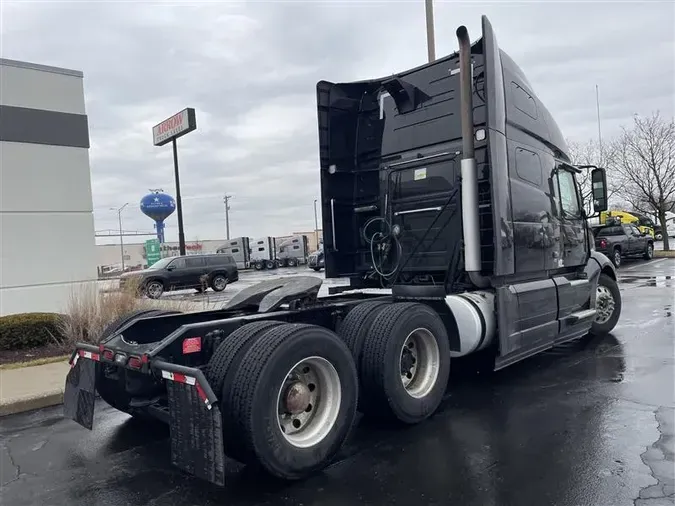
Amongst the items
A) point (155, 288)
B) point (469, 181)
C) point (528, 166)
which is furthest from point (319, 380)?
point (155, 288)

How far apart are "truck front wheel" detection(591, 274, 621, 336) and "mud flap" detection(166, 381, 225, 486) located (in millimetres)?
6788

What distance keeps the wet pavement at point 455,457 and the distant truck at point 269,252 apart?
41241mm

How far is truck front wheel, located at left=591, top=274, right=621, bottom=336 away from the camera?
324 inches

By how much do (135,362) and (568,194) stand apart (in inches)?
238

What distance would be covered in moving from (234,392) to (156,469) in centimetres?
113

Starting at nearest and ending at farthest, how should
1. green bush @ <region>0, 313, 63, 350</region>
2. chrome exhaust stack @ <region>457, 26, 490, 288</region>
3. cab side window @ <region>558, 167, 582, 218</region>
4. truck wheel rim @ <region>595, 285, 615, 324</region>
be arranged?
chrome exhaust stack @ <region>457, 26, 490, 288</region>, cab side window @ <region>558, 167, 582, 218</region>, truck wheel rim @ <region>595, 285, 615, 324</region>, green bush @ <region>0, 313, 63, 350</region>

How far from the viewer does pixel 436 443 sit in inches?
170

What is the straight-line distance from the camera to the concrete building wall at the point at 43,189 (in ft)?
32.4

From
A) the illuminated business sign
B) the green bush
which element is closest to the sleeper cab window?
the green bush

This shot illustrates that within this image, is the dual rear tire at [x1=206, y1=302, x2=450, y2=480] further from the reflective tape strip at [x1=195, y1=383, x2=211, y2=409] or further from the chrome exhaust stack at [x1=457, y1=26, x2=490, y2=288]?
the chrome exhaust stack at [x1=457, y1=26, x2=490, y2=288]

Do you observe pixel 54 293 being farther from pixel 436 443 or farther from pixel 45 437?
pixel 436 443

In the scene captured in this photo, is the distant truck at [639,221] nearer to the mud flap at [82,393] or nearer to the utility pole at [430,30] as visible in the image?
the utility pole at [430,30]

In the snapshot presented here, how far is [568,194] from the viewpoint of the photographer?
Answer: 745 cm

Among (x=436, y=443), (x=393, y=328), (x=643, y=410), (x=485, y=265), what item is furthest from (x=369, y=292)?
(x=643, y=410)
